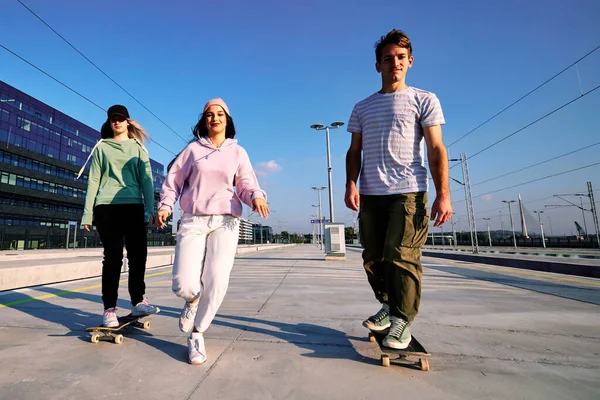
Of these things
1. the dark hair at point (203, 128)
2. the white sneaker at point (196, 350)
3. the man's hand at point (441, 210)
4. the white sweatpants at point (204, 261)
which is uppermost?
the dark hair at point (203, 128)

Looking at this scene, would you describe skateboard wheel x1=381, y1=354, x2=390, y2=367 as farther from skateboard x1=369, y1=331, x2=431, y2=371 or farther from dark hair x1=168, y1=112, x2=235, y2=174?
dark hair x1=168, y1=112, x2=235, y2=174

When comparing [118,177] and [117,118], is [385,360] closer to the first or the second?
[118,177]

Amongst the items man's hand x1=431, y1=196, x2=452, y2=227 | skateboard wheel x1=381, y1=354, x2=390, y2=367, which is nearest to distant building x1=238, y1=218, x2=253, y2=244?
man's hand x1=431, y1=196, x2=452, y2=227

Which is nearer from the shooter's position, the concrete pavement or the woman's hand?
the concrete pavement

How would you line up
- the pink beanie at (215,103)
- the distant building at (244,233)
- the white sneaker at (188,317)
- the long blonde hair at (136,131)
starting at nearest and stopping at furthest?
the white sneaker at (188,317), the pink beanie at (215,103), the long blonde hair at (136,131), the distant building at (244,233)

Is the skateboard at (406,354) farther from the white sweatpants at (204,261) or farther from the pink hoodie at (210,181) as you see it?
the pink hoodie at (210,181)

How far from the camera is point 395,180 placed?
81.0 inches

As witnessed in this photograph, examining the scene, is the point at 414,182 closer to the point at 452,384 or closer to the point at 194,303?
the point at 452,384

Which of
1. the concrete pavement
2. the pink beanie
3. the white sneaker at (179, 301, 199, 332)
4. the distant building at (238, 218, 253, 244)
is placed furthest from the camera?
the distant building at (238, 218, 253, 244)

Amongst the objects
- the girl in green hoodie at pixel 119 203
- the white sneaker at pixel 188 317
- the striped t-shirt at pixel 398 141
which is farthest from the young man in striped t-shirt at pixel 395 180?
the girl in green hoodie at pixel 119 203

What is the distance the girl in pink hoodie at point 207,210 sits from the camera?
6.41 feet

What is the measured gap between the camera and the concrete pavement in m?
1.43

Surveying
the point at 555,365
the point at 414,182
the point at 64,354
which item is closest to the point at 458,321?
the point at 555,365

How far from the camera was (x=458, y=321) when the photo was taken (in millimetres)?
2752
